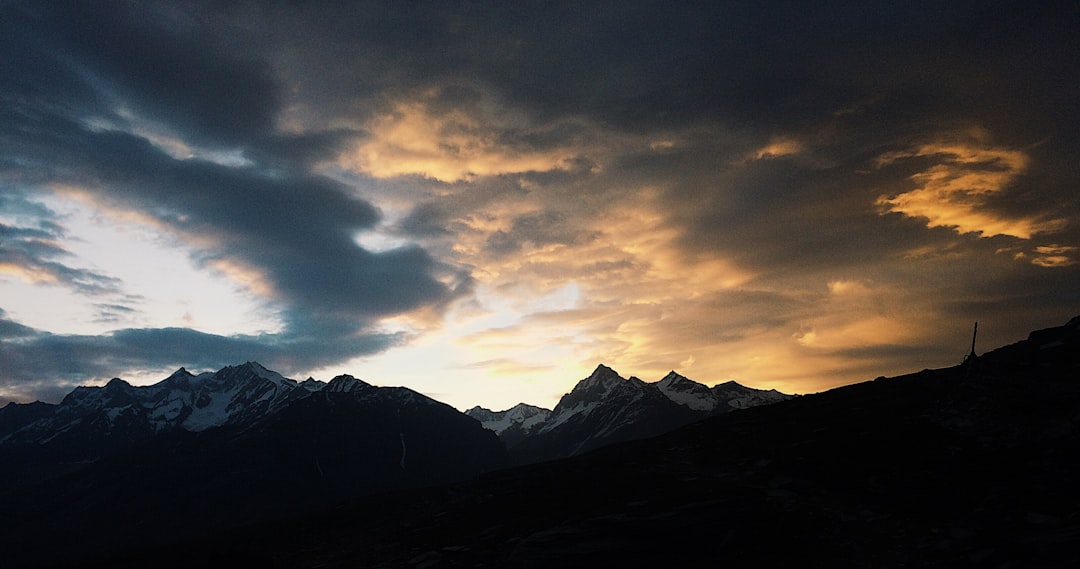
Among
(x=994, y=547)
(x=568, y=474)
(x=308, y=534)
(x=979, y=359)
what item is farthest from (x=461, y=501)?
(x=979, y=359)

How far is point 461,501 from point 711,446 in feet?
94.4

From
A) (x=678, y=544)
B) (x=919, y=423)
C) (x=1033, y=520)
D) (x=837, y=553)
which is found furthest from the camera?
(x=919, y=423)

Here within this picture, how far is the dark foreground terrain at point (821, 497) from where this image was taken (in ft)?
101

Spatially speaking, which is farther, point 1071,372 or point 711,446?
point 711,446

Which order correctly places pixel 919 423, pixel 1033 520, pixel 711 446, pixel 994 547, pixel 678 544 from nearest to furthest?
pixel 994 547 → pixel 1033 520 → pixel 678 544 → pixel 919 423 → pixel 711 446

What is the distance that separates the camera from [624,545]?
35.4 meters

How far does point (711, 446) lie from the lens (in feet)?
207

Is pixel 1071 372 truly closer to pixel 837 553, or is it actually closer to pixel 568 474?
pixel 837 553

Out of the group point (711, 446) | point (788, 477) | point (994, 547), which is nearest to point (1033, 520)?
point (994, 547)

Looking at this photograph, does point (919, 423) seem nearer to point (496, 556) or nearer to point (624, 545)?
point (624, 545)

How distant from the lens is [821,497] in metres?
39.1

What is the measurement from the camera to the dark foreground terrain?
101ft

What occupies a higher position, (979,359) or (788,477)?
(979,359)

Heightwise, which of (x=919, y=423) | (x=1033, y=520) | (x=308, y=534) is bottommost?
(x=308, y=534)
